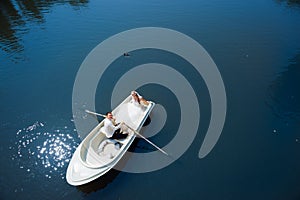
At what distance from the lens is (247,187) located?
11453mm

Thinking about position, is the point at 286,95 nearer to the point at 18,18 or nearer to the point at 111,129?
the point at 111,129

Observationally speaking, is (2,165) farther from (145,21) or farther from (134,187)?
(145,21)

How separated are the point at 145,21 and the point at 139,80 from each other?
9957mm

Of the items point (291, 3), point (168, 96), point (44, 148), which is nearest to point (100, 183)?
point (44, 148)

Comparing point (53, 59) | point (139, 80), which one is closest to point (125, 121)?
point (139, 80)

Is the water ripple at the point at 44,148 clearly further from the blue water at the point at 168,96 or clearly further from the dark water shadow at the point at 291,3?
the dark water shadow at the point at 291,3

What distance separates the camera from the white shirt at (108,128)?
38.1ft

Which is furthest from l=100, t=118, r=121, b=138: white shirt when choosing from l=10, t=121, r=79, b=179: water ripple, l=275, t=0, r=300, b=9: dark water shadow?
l=275, t=0, r=300, b=9: dark water shadow

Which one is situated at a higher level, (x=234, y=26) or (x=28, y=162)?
(x=234, y=26)

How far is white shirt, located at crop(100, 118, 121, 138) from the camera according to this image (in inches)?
457

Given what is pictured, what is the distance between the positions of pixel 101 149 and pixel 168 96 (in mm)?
6133

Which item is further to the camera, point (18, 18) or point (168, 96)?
point (18, 18)

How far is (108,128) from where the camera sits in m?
11.7

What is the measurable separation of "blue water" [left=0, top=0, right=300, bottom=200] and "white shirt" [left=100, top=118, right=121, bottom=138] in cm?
186
